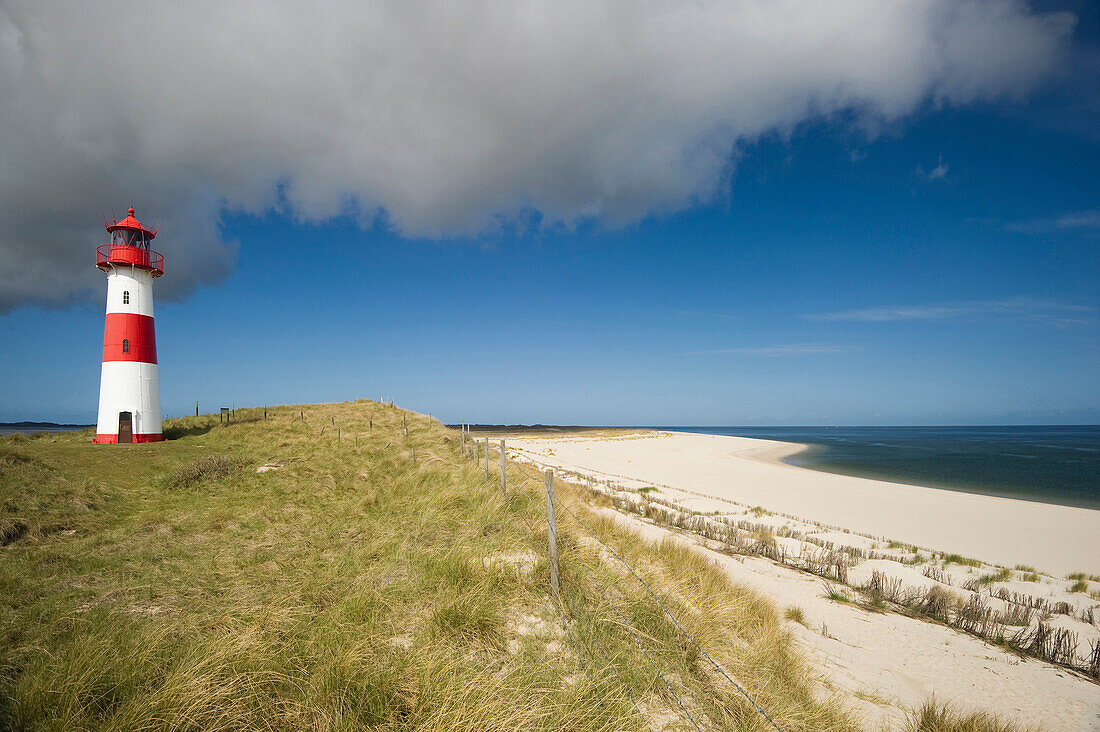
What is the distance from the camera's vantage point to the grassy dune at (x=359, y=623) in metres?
3.61

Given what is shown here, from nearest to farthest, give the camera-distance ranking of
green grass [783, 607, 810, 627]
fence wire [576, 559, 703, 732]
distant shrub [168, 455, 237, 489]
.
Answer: fence wire [576, 559, 703, 732], green grass [783, 607, 810, 627], distant shrub [168, 455, 237, 489]

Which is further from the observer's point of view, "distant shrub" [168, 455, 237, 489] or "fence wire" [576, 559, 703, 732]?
"distant shrub" [168, 455, 237, 489]

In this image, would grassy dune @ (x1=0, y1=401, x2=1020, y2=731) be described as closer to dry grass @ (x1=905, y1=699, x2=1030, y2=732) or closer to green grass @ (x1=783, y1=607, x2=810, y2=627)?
dry grass @ (x1=905, y1=699, x2=1030, y2=732)

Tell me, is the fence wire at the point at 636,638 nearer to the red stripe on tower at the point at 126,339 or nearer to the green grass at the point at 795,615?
the green grass at the point at 795,615

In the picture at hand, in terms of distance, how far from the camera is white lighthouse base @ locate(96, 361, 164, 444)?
1950 centimetres

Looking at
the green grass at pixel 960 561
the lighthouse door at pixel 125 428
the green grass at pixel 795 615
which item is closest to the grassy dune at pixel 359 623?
the green grass at pixel 795 615

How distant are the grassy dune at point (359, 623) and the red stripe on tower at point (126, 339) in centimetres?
1042

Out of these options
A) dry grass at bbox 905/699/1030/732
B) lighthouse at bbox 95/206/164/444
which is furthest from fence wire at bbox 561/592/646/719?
lighthouse at bbox 95/206/164/444

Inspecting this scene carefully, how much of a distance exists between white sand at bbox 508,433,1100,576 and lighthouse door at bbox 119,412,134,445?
23298 millimetres

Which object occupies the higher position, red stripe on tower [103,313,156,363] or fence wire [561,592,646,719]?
red stripe on tower [103,313,156,363]

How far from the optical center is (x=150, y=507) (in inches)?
453

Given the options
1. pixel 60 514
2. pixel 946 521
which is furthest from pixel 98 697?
pixel 946 521

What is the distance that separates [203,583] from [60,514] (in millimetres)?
6279

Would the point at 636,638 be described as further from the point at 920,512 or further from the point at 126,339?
the point at 126,339
